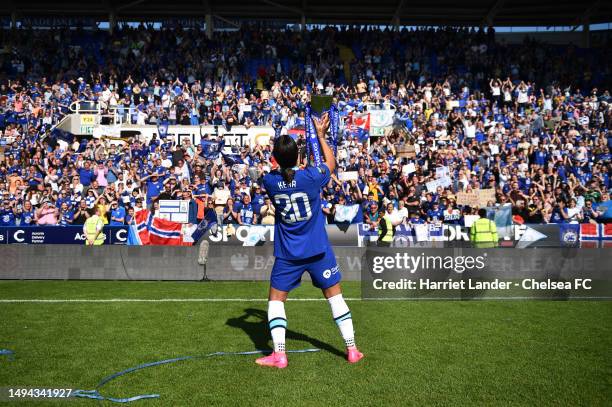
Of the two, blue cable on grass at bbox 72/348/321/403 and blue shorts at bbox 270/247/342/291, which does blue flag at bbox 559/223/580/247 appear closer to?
blue cable on grass at bbox 72/348/321/403

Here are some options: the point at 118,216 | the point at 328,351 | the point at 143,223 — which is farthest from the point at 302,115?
the point at 328,351

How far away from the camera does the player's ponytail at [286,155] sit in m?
6.24

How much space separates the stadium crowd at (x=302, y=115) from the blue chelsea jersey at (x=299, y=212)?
886 cm

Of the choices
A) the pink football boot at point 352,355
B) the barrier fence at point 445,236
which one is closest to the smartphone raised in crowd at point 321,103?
the pink football boot at point 352,355

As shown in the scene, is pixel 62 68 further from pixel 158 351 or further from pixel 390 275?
pixel 158 351

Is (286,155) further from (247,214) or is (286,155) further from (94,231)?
(94,231)

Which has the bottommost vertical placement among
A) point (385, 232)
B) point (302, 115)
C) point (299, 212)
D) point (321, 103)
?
point (385, 232)

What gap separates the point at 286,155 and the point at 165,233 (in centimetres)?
1187

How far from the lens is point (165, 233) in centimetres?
1736

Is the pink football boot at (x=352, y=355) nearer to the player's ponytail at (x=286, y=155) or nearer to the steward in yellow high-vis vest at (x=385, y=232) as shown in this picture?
the player's ponytail at (x=286, y=155)

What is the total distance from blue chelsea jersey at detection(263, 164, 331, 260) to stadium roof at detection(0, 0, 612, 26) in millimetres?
32718

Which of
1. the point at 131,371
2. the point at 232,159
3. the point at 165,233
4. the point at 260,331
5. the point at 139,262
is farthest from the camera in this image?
the point at 232,159

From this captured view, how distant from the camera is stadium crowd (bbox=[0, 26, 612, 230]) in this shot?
2003 centimetres

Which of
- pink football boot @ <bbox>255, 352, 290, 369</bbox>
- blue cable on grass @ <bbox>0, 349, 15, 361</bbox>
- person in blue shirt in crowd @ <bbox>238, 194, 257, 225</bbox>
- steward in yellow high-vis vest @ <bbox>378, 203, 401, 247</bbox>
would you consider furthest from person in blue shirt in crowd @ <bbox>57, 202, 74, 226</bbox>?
pink football boot @ <bbox>255, 352, 290, 369</bbox>
